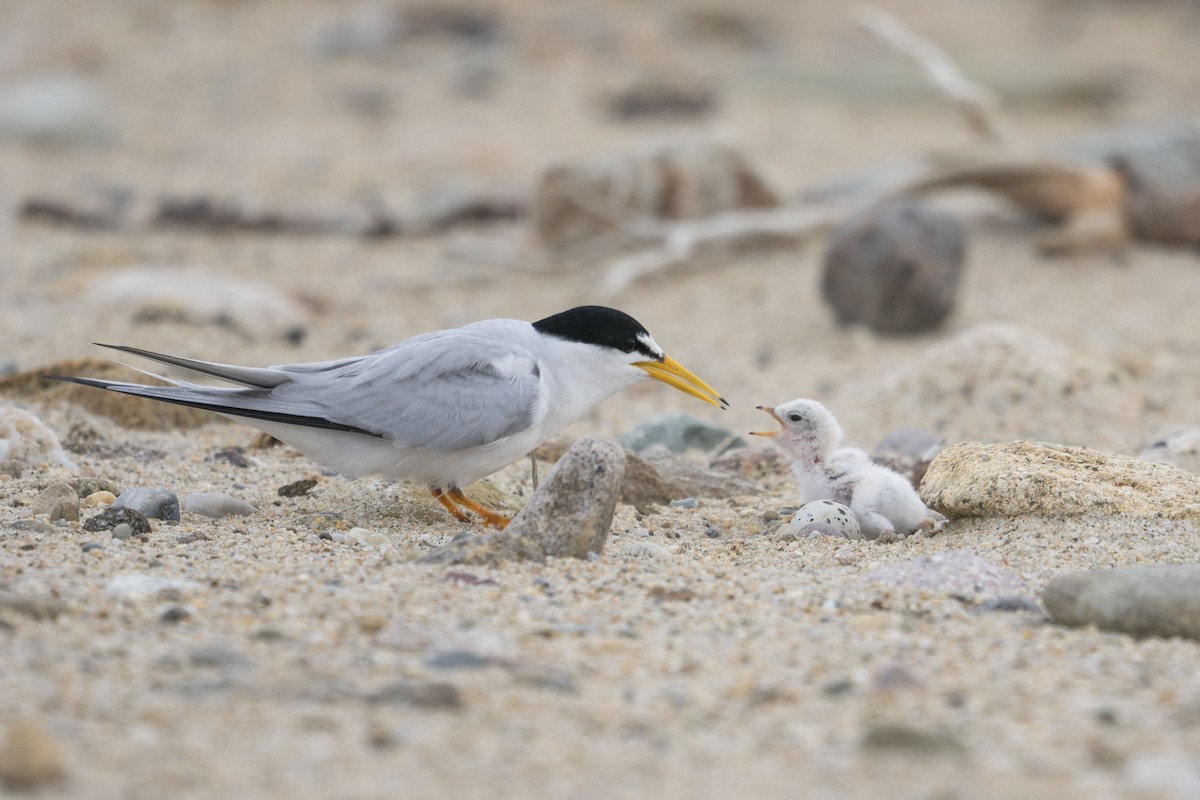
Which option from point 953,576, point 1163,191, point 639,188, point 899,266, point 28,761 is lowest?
point 28,761

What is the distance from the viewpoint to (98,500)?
470cm

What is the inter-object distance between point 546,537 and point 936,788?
180 centimetres

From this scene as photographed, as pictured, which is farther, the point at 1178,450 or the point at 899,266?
the point at 899,266

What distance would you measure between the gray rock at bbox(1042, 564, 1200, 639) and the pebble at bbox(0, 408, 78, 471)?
138 inches

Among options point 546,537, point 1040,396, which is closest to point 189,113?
point 1040,396

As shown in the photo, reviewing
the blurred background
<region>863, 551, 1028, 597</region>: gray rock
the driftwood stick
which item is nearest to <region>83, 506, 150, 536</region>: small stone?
<region>863, 551, 1028, 597</region>: gray rock

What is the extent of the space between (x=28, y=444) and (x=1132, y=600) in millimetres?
3812

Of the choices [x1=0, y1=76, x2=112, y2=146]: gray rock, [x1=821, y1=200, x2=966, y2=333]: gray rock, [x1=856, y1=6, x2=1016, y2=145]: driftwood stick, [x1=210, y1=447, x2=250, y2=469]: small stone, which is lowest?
[x1=210, y1=447, x2=250, y2=469]: small stone

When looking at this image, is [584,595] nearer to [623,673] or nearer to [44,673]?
[623,673]

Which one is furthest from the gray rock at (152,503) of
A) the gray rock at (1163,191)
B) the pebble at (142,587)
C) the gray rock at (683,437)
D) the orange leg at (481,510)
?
the gray rock at (1163,191)

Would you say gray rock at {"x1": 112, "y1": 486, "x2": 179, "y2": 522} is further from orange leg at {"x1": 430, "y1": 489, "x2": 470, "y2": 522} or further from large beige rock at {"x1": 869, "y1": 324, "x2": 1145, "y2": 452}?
large beige rock at {"x1": 869, "y1": 324, "x2": 1145, "y2": 452}

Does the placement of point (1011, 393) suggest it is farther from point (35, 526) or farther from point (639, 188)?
point (35, 526)

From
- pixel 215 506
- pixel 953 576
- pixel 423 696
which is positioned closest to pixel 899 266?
pixel 953 576

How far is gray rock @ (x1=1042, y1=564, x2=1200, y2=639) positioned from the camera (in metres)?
3.50
